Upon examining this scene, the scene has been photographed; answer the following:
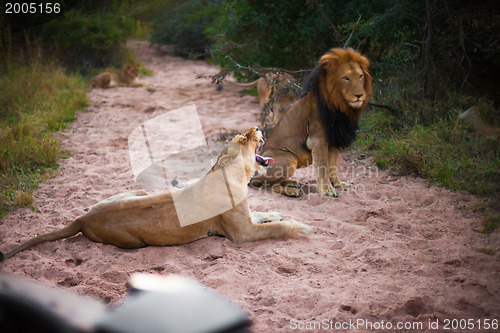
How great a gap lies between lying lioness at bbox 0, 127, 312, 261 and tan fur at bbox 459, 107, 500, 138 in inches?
132

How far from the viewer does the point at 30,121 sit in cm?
663

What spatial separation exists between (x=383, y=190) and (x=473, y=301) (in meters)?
2.26

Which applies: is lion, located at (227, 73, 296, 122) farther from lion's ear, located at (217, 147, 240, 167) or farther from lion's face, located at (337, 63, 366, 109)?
lion's ear, located at (217, 147, 240, 167)

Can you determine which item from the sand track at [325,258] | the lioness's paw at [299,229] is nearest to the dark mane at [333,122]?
the sand track at [325,258]

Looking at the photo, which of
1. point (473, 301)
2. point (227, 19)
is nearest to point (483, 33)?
point (227, 19)

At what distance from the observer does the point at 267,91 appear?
762cm

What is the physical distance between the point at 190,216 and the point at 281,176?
167cm

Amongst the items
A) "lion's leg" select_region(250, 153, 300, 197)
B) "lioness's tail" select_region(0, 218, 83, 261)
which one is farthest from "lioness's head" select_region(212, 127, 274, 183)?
"lioness's tail" select_region(0, 218, 83, 261)

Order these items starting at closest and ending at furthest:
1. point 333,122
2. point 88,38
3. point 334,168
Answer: point 333,122, point 334,168, point 88,38

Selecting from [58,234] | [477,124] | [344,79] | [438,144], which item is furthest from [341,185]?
[58,234]

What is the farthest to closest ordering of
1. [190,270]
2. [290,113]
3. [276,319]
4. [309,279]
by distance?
[290,113]
[190,270]
[309,279]
[276,319]

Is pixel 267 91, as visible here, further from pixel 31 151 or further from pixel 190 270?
pixel 190 270

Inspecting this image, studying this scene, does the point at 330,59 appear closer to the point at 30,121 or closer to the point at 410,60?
the point at 410,60

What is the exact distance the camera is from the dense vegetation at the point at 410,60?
16.6ft
